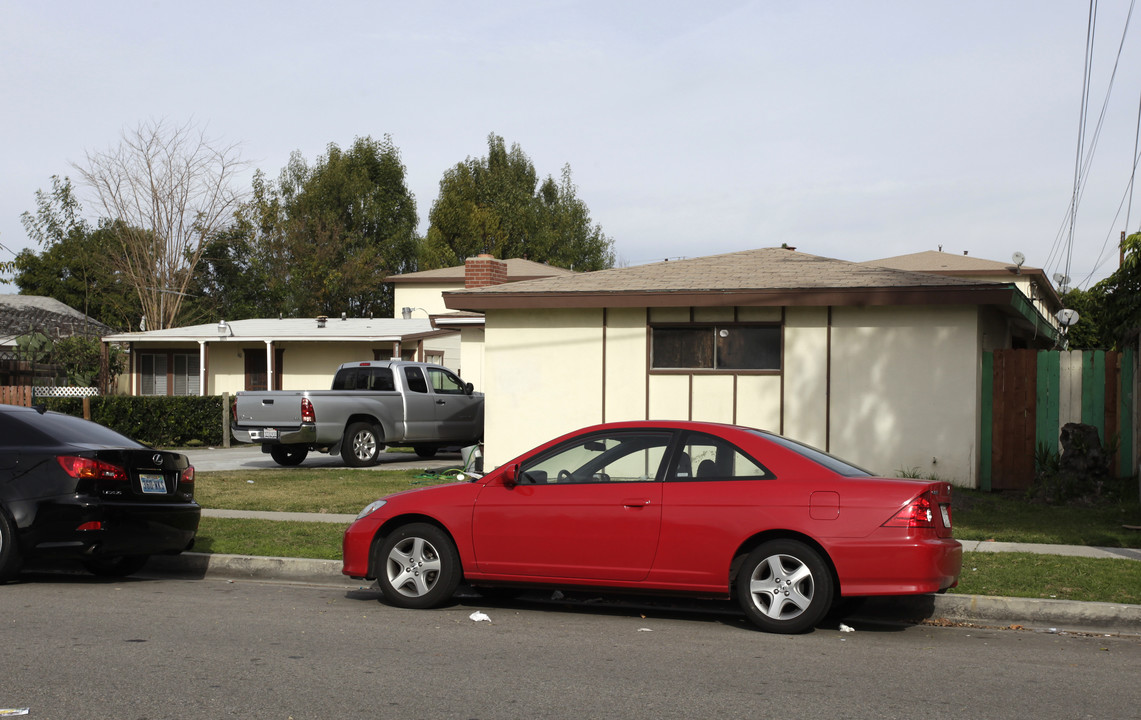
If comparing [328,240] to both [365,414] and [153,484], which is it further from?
[153,484]

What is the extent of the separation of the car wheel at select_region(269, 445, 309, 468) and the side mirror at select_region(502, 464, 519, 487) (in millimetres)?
13650

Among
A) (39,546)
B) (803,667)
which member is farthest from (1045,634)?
(39,546)

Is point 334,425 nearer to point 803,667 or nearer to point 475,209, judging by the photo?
point 803,667

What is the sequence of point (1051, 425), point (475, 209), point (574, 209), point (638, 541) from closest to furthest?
1. point (638, 541)
2. point (1051, 425)
3. point (475, 209)
4. point (574, 209)

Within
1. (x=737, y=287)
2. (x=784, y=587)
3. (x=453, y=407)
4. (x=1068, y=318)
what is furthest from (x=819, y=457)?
(x=1068, y=318)

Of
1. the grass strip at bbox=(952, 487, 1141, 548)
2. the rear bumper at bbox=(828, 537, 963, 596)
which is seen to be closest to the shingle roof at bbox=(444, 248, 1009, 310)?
the grass strip at bbox=(952, 487, 1141, 548)

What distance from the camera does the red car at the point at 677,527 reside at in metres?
7.17

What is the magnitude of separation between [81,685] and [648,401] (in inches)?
453

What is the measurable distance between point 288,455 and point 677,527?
15071 millimetres

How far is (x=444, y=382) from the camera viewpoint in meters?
21.9

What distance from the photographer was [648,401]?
16531 mm

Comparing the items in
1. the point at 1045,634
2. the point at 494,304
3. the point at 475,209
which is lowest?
the point at 1045,634

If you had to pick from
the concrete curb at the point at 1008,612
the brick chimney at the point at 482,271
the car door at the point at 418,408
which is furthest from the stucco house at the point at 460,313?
the concrete curb at the point at 1008,612

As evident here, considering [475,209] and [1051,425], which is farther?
[475,209]
